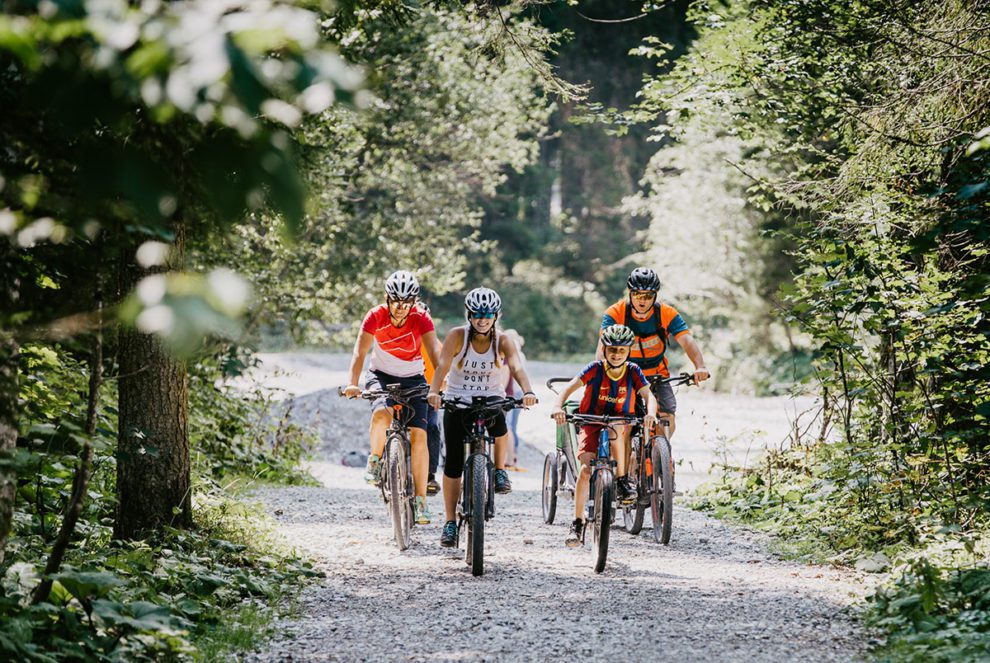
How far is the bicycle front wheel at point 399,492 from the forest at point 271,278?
984 millimetres

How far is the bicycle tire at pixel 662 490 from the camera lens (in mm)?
8484

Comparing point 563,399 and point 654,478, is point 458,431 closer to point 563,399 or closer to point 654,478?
point 563,399

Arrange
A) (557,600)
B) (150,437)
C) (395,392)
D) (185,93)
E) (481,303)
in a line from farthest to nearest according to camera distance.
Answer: (395,392), (481,303), (150,437), (557,600), (185,93)

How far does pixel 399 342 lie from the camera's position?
8.66 metres

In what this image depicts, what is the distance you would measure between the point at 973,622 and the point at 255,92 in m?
4.59

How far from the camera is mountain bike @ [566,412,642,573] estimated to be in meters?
7.28

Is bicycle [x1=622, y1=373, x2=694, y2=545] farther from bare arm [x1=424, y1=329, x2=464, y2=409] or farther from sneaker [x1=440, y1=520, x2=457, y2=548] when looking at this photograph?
bare arm [x1=424, y1=329, x2=464, y2=409]

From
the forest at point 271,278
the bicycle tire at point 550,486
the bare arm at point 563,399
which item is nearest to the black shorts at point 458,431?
the bare arm at point 563,399

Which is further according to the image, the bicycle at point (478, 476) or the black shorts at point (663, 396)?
the black shorts at point (663, 396)

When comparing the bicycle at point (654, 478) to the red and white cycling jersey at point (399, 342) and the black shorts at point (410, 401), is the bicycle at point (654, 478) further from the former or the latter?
the red and white cycling jersey at point (399, 342)

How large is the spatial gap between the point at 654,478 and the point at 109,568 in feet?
15.1

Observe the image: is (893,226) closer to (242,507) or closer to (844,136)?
(844,136)

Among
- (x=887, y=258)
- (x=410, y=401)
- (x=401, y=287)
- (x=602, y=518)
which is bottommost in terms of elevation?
(x=602, y=518)

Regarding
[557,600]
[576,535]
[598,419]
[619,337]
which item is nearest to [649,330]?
[619,337]
